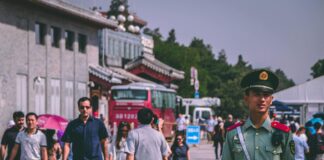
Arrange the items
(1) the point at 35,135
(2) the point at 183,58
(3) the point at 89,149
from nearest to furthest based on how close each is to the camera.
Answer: (3) the point at 89,149, (1) the point at 35,135, (2) the point at 183,58

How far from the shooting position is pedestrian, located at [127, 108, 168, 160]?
11.6 metres

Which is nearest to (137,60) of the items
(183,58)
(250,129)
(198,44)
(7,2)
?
(7,2)

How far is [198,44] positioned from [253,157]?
517 ft

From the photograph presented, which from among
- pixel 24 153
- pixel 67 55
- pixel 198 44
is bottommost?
pixel 24 153

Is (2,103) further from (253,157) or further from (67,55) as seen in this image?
(253,157)

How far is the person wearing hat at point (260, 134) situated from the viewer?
5.55 m

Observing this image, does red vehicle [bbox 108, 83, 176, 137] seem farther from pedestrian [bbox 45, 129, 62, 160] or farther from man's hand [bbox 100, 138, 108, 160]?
man's hand [bbox 100, 138, 108, 160]

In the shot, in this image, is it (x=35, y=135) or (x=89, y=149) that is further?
(x=35, y=135)

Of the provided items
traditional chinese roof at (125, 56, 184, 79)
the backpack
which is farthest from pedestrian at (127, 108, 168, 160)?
traditional chinese roof at (125, 56, 184, 79)

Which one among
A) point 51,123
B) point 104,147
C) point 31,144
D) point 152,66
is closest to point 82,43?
point 152,66

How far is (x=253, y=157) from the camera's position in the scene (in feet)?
18.3

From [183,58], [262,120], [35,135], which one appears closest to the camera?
[262,120]

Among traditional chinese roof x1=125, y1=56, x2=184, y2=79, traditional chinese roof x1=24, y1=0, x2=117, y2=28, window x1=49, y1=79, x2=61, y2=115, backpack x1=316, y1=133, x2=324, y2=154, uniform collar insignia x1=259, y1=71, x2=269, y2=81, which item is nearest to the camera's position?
uniform collar insignia x1=259, y1=71, x2=269, y2=81

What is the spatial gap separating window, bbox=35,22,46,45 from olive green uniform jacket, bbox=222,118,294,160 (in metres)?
32.9
